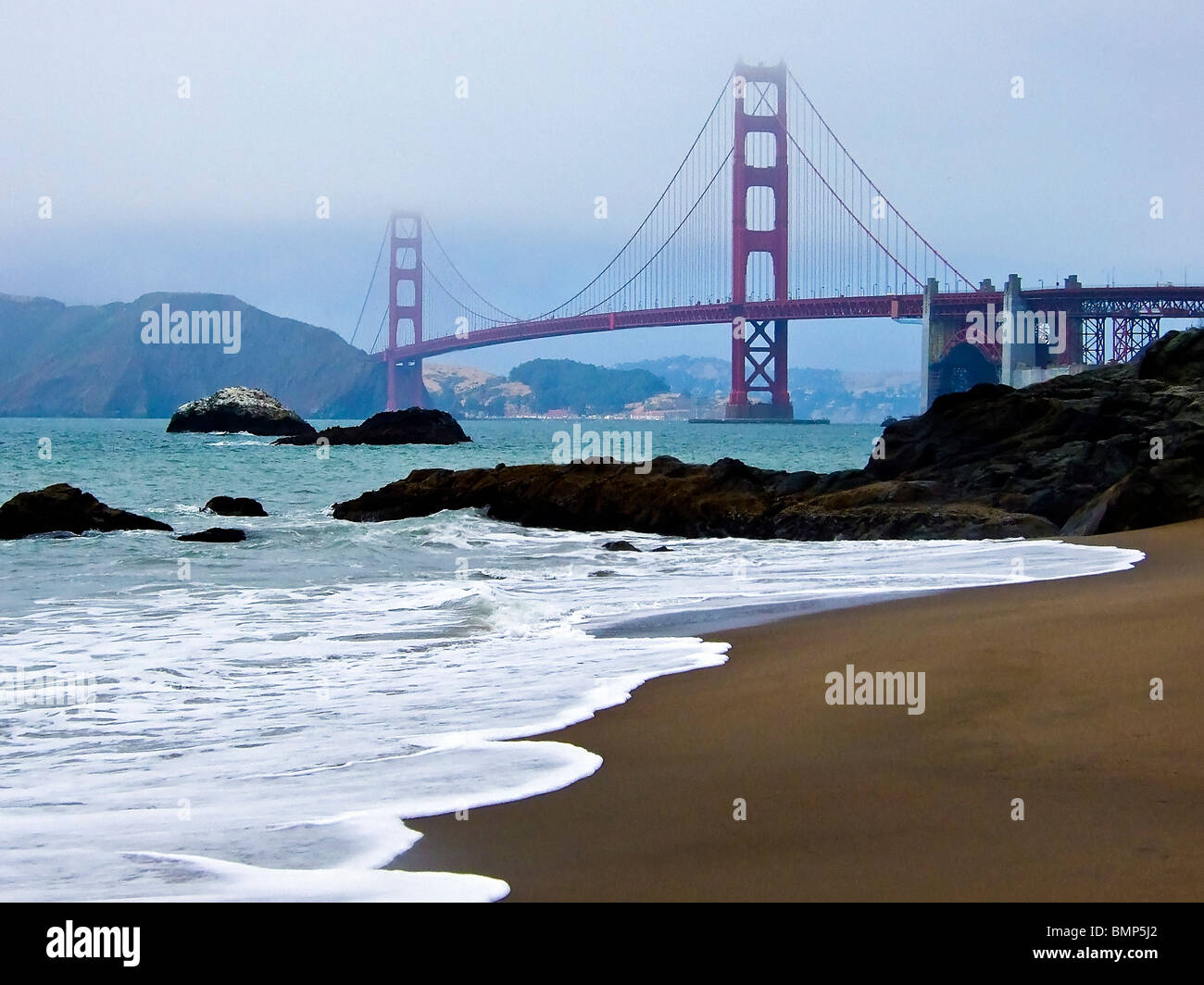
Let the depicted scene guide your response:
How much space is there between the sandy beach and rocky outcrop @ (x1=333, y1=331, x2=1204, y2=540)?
6.50m

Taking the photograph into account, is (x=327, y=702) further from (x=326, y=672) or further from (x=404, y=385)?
(x=404, y=385)

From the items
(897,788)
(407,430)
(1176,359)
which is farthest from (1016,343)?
(897,788)

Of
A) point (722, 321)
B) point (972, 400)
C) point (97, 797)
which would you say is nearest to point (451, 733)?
point (97, 797)

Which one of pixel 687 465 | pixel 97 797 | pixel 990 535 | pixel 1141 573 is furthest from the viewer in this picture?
pixel 687 465

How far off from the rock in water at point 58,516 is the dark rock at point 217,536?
3.33ft

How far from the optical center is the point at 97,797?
3.50 m

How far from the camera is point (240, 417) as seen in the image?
65.1 m

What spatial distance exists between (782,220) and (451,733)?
185ft

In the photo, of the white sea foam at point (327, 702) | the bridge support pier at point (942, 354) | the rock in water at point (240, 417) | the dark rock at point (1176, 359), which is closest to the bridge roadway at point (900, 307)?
the bridge support pier at point (942, 354)

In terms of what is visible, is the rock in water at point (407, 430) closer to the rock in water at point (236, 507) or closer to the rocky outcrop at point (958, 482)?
the rock in water at point (236, 507)

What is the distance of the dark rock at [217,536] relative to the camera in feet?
46.4

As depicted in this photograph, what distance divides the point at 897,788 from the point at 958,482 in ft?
34.2

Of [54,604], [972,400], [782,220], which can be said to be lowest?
[54,604]

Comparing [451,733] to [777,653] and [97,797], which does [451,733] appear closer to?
[97,797]
